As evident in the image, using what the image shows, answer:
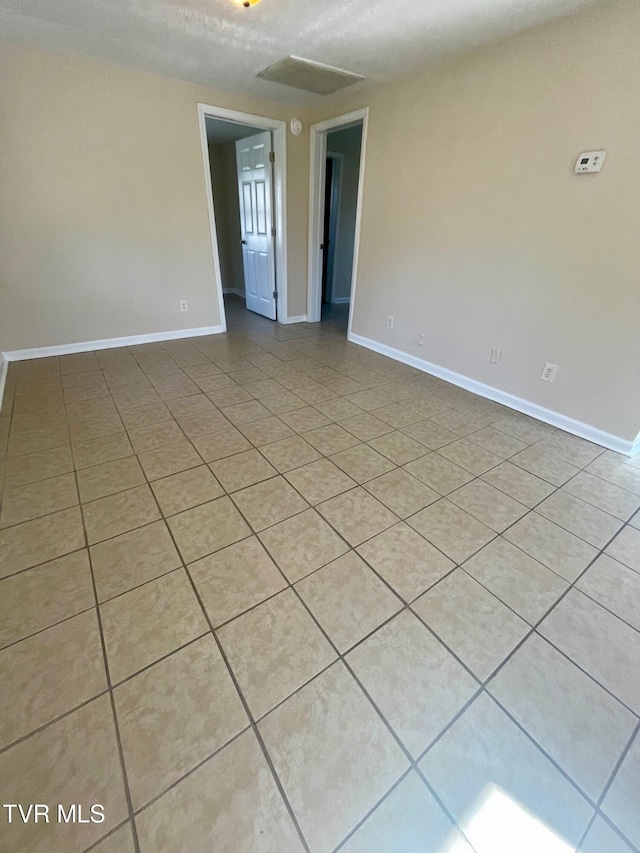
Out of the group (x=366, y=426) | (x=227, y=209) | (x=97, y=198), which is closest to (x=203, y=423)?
(x=366, y=426)

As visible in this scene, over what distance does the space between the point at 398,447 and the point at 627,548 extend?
3.87ft

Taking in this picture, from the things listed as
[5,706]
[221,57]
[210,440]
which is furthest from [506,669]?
[221,57]

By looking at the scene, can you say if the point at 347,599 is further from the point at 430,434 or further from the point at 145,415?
the point at 145,415

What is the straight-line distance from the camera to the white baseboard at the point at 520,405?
7.66 ft

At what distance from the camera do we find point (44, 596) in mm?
1315

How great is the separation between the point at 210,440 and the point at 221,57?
9.27ft

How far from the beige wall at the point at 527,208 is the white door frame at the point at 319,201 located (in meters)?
0.12

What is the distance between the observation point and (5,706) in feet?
3.34

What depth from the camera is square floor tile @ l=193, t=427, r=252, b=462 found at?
7.05 feet

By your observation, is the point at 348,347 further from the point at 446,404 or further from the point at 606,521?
the point at 606,521

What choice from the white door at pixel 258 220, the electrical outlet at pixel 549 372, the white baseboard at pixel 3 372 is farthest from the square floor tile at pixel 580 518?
the white door at pixel 258 220

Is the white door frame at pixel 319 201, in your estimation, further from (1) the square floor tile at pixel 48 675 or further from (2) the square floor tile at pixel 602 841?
(2) the square floor tile at pixel 602 841

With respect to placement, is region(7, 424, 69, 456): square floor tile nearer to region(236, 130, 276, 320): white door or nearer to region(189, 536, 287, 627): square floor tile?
region(189, 536, 287, 627): square floor tile

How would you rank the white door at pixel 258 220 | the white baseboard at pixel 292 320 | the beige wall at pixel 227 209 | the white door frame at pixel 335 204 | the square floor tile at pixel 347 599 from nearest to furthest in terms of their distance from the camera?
the square floor tile at pixel 347 599, the white door at pixel 258 220, the white baseboard at pixel 292 320, the white door frame at pixel 335 204, the beige wall at pixel 227 209
